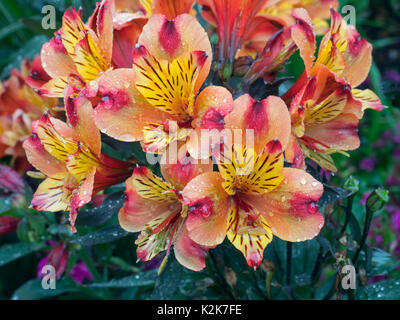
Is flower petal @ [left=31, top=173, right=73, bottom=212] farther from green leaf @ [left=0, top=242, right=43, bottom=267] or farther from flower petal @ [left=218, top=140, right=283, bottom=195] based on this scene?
green leaf @ [left=0, top=242, right=43, bottom=267]

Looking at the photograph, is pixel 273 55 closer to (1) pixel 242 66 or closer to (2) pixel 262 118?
(1) pixel 242 66

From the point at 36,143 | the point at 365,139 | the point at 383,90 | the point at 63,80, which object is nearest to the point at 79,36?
the point at 63,80

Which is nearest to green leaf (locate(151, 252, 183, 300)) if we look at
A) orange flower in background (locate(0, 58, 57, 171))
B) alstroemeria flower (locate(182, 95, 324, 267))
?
alstroemeria flower (locate(182, 95, 324, 267))

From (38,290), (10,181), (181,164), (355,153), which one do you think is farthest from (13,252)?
(355,153)

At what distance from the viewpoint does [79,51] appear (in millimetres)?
713

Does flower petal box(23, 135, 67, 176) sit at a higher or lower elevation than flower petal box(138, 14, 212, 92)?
lower

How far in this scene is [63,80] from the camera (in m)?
0.77

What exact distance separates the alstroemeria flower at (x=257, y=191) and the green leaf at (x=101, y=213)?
227mm

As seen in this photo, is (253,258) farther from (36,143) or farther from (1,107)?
(1,107)

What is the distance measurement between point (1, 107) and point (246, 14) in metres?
0.80

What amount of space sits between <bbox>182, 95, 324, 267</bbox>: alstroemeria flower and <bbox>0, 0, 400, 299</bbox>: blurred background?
324 mm

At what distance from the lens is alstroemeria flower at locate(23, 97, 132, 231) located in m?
0.67

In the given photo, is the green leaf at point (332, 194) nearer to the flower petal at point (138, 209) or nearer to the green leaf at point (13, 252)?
the flower petal at point (138, 209)

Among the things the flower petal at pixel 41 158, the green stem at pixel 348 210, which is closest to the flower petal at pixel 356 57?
the green stem at pixel 348 210
